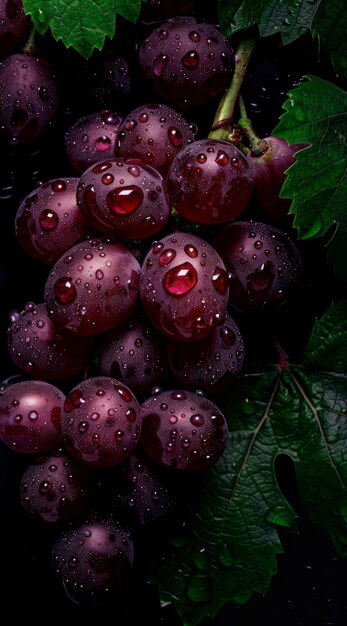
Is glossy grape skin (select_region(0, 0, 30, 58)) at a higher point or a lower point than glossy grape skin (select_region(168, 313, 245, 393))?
higher

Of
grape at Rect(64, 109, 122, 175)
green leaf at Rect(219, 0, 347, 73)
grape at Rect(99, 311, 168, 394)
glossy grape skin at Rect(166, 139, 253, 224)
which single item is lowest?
grape at Rect(99, 311, 168, 394)

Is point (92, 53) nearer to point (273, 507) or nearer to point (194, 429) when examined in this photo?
point (194, 429)

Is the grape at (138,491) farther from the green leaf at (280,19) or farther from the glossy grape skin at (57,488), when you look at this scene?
the green leaf at (280,19)

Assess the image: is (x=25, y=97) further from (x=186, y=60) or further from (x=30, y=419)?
(x=30, y=419)

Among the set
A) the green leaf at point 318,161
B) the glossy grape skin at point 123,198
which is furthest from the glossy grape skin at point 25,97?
the green leaf at point 318,161

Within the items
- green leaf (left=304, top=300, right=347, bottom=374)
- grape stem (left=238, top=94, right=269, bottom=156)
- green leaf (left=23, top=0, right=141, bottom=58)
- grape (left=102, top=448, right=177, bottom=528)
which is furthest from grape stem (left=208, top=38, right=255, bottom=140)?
grape (left=102, top=448, right=177, bottom=528)

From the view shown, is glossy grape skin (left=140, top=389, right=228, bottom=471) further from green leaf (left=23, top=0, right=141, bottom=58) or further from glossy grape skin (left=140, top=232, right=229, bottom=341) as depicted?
green leaf (left=23, top=0, right=141, bottom=58)
